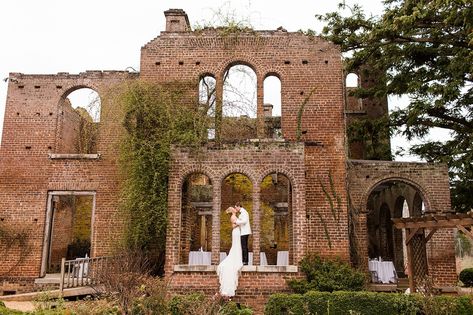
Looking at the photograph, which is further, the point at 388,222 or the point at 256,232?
the point at 388,222

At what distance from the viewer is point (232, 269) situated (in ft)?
38.9

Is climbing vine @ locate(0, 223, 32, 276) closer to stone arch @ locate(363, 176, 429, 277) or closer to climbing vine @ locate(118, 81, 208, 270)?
climbing vine @ locate(118, 81, 208, 270)

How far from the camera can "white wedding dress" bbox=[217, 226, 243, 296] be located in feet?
38.6

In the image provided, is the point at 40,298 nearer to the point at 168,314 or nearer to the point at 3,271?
the point at 168,314

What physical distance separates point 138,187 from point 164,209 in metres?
1.11

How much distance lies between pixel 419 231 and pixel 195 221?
323 inches

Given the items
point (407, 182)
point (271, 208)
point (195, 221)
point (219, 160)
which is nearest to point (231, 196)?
point (271, 208)

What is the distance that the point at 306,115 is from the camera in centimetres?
1505

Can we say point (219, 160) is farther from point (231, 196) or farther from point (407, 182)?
point (407, 182)

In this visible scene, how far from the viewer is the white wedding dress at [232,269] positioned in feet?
38.6

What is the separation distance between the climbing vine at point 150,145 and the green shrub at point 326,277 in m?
4.50

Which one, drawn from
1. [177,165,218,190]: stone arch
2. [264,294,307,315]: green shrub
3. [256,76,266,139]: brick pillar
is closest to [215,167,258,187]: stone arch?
[177,165,218,190]: stone arch

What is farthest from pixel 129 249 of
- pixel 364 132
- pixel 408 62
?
pixel 408 62

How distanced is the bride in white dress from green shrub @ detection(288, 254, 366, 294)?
1534mm
